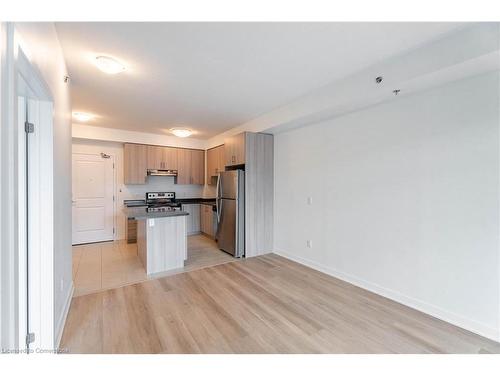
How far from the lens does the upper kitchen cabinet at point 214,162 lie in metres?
5.24

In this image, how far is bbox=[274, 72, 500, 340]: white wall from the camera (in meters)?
1.98

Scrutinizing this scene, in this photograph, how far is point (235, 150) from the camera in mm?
4312

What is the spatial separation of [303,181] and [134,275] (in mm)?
3081

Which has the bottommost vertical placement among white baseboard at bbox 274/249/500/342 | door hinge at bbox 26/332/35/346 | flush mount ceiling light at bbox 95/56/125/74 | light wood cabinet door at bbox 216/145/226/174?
white baseboard at bbox 274/249/500/342

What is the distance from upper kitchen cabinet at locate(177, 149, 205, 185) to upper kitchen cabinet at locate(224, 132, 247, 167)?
5.71 ft

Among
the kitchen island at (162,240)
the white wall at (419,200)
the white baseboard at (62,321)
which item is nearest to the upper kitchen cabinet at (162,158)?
the kitchen island at (162,240)

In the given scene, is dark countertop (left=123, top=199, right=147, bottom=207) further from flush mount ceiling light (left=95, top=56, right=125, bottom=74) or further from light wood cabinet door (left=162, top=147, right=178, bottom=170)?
flush mount ceiling light (left=95, top=56, right=125, bottom=74)

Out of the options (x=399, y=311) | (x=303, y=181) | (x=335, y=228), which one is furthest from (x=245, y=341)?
(x=303, y=181)

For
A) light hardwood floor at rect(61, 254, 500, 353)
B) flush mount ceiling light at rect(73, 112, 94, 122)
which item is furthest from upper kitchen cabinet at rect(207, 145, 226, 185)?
light hardwood floor at rect(61, 254, 500, 353)

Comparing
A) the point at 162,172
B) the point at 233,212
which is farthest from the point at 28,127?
the point at 162,172

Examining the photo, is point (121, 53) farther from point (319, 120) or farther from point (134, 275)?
point (134, 275)

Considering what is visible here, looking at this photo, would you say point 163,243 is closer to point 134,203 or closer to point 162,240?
point 162,240

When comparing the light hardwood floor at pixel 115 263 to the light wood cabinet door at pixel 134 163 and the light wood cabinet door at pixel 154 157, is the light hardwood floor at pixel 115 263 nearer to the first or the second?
the light wood cabinet door at pixel 134 163

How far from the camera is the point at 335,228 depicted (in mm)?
3266
